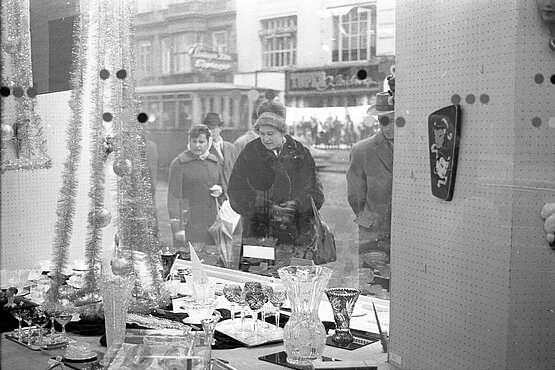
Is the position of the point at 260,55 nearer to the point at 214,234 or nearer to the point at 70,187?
the point at 214,234

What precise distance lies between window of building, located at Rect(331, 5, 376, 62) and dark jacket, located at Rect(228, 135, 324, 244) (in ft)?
1.48

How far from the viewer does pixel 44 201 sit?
7.21 ft

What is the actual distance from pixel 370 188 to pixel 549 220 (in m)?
1.20

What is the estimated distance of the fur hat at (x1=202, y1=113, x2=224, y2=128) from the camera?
3114mm

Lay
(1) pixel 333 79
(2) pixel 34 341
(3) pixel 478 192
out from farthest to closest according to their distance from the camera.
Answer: (1) pixel 333 79
(2) pixel 34 341
(3) pixel 478 192

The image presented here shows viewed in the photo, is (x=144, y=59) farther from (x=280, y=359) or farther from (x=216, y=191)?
(x=280, y=359)

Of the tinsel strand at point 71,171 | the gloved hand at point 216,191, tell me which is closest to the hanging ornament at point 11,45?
the tinsel strand at point 71,171

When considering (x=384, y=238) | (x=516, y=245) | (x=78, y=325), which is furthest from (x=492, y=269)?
(x=78, y=325)

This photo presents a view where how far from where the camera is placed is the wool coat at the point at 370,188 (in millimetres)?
2564

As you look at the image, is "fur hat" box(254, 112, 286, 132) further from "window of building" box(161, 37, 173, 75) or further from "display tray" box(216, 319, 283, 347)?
"display tray" box(216, 319, 283, 347)

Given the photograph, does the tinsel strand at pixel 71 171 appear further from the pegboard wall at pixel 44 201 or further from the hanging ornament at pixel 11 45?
the hanging ornament at pixel 11 45

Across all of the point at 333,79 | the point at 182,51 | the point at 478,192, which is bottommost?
the point at 478,192

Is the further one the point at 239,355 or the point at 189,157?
the point at 189,157

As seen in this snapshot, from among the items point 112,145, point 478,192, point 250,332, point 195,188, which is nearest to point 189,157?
point 195,188
